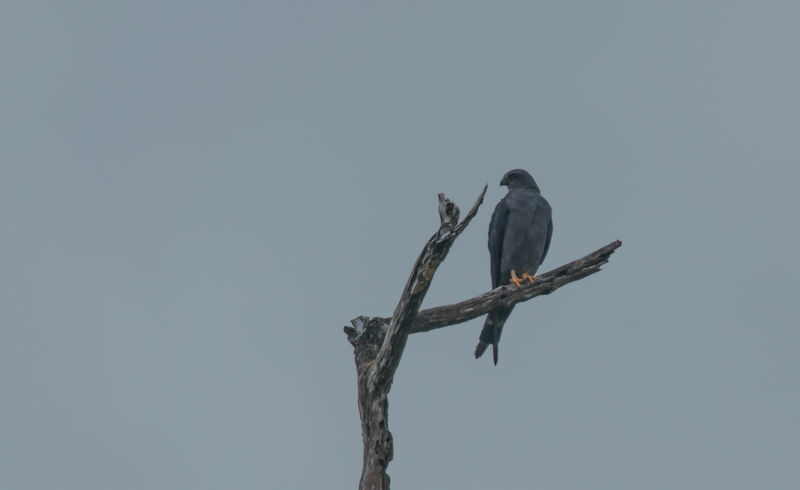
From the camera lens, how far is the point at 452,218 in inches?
275

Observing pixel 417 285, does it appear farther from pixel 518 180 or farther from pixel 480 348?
pixel 518 180

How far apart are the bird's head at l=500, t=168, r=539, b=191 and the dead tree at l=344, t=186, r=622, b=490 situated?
3.93 m

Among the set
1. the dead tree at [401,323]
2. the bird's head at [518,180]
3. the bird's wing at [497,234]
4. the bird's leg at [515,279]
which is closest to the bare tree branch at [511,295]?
the dead tree at [401,323]


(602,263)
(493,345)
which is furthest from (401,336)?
(493,345)

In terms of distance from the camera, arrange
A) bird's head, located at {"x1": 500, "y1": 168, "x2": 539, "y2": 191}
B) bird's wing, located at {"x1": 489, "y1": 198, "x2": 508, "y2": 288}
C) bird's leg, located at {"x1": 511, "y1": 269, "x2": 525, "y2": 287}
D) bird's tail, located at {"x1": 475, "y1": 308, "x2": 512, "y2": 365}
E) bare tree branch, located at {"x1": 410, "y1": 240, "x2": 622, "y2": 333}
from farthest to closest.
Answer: bird's head, located at {"x1": 500, "y1": 168, "x2": 539, "y2": 191} < bird's wing, located at {"x1": 489, "y1": 198, "x2": 508, "y2": 288} < bird's leg, located at {"x1": 511, "y1": 269, "x2": 525, "y2": 287} < bird's tail, located at {"x1": 475, "y1": 308, "x2": 512, "y2": 365} < bare tree branch, located at {"x1": 410, "y1": 240, "x2": 622, "y2": 333}

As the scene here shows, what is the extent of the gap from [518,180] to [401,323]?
19.0ft

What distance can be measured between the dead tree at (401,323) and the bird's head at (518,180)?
3931 millimetres

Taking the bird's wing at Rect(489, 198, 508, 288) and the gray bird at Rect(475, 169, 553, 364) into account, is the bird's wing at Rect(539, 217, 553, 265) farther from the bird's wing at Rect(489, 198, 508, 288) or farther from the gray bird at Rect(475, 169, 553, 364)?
the bird's wing at Rect(489, 198, 508, 288)

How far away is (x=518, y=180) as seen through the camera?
12.6 metres

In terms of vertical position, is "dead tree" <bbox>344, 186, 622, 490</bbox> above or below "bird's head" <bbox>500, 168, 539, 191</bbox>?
below

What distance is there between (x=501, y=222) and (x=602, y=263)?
11.4 feet

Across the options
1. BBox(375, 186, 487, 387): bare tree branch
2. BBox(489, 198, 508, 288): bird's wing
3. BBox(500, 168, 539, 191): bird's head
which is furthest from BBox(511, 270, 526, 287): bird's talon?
BBox(375, 186, 487, 387): bare tree branch

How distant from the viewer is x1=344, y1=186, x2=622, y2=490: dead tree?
7031mm

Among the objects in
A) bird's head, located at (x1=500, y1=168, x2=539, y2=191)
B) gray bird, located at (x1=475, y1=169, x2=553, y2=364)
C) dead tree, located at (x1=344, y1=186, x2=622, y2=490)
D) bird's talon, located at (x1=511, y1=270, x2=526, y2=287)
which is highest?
bird's head, located at (x1=500, y1=168, x2=539, y2=191)
